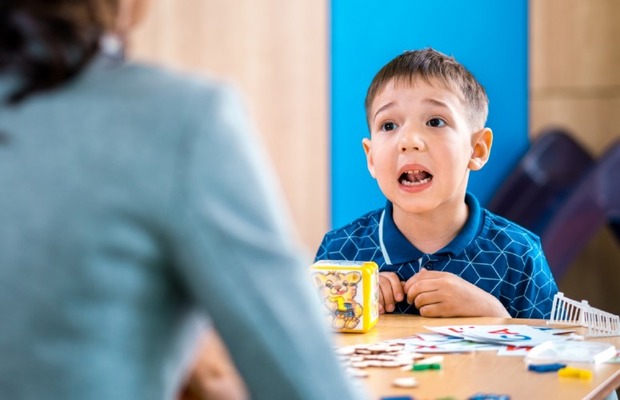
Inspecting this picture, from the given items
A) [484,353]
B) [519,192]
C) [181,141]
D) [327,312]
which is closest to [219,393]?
[181,141]

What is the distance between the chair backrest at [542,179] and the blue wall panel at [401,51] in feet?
0.30

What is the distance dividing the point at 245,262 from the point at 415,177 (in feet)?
4.17

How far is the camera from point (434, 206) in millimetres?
1826

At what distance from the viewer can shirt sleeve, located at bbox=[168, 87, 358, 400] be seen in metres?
0.58

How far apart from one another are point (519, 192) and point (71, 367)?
4038mm

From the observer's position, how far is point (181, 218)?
58 cm

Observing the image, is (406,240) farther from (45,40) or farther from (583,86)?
(583,86)

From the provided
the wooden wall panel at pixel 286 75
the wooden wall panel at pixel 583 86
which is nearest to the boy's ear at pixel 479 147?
the wooden wall panel at pixel 286 75

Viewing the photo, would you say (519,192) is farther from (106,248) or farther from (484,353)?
(106,248)

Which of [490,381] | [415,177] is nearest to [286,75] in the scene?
[415,177]

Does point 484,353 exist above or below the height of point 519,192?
below

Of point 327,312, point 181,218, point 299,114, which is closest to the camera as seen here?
point 181,218

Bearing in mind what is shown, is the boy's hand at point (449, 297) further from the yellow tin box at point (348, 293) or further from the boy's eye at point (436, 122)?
the boy's eye at point (436, 122)

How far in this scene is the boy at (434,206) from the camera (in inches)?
70.7
